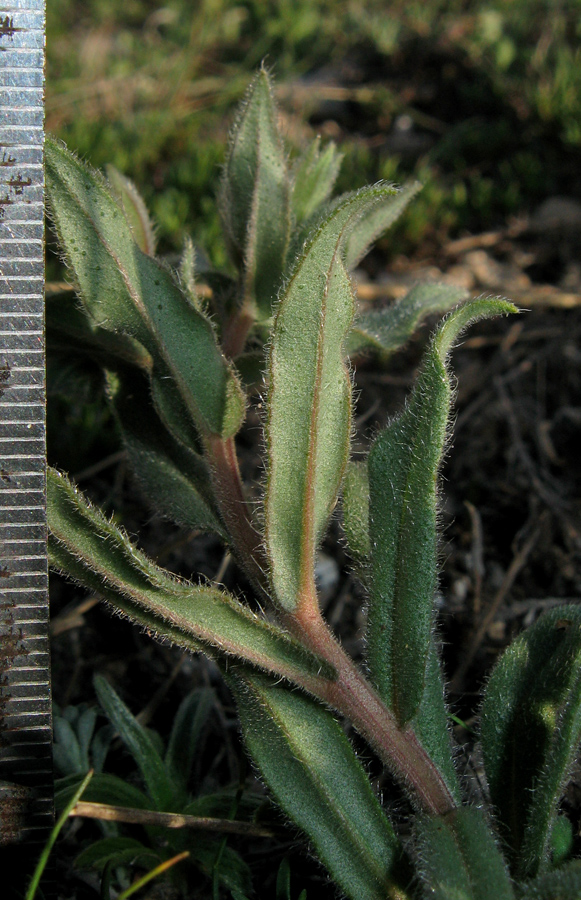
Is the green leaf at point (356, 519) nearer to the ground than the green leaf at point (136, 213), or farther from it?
nearer to the ground

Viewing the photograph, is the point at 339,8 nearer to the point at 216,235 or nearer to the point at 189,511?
the point at 216,235

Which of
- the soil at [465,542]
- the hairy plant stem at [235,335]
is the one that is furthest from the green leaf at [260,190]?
the soil at [465,542]

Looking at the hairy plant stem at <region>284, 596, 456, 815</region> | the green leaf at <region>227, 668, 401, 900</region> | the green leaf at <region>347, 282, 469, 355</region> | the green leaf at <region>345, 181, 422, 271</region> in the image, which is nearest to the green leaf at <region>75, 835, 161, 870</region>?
the green leaf at <region>227, 668, 401, 900</region>

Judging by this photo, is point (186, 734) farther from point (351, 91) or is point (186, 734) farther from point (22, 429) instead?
point (351, 91)

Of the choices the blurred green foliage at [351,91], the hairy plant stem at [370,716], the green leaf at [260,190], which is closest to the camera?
the hairy plant stem at [370,716]

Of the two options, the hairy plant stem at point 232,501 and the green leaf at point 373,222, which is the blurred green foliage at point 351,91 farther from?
the hairy plant stem at point 232,501

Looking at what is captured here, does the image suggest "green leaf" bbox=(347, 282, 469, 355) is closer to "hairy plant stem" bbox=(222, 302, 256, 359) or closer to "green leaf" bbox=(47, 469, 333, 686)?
"hairy plant stem" bbox=(222, 302, 256, 359)

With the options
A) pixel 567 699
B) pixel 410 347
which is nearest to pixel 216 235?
pixel 410 347
